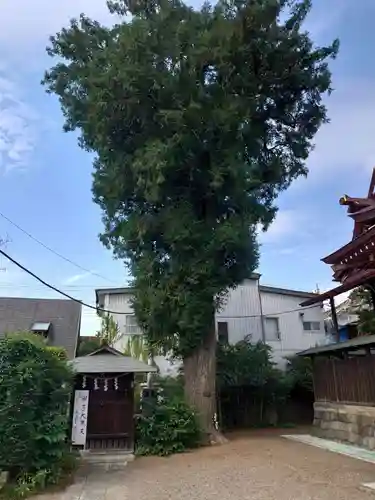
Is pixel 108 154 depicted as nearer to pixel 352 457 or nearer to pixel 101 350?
pixel 101 350

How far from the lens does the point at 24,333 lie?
26.0 ft

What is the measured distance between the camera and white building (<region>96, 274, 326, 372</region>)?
19922 millimetres

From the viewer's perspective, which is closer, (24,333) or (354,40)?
(24,333)

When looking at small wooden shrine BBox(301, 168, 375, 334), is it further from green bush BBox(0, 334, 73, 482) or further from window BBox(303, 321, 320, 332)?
green bush BBox(0, 334, 73, 482)

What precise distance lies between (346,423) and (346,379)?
1134mm

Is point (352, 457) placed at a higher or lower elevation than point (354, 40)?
lower

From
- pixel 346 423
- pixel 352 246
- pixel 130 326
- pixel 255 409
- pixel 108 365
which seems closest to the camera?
pixel 346 423

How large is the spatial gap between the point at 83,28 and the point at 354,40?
864 cm

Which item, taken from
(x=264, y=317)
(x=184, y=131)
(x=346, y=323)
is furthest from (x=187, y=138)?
(x=346, y=323)

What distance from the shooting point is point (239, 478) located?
760 centimetres

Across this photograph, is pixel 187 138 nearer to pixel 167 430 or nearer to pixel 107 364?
pixel 107 364

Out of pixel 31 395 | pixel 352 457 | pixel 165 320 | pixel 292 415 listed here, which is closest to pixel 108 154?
pixel 165 320

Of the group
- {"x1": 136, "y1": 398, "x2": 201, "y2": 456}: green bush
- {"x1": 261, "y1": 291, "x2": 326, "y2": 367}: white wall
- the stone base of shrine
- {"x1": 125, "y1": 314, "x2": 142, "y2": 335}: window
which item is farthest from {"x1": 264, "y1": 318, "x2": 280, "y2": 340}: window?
the stone base of shrine

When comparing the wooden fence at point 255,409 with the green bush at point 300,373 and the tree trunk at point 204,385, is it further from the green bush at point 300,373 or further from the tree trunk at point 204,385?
the tree trunk at point 204,385
